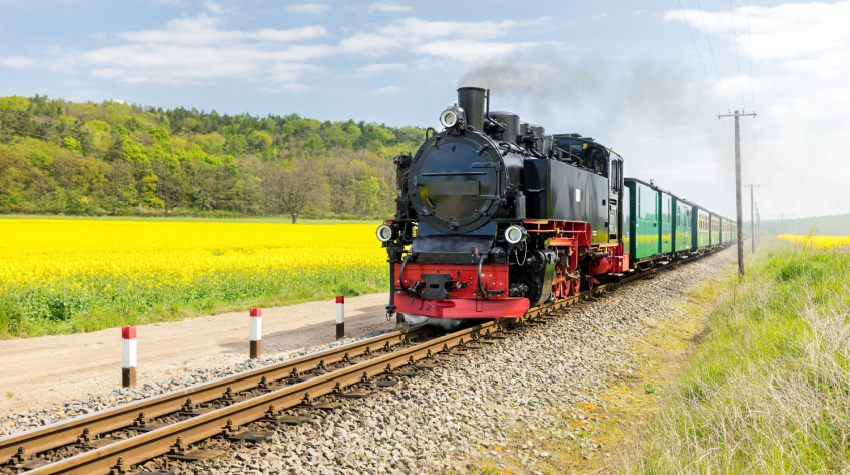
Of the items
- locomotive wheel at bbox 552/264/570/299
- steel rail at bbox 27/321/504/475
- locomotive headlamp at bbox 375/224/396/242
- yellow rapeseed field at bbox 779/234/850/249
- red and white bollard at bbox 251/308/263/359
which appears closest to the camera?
steel rail at bbox 27/321/504/475

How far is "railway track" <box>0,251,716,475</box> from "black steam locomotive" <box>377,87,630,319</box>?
1.07m

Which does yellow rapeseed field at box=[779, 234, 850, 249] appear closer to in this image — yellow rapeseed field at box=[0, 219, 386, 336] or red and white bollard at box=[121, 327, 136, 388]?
yellow rapeseed field at box=[0, 219, 386, 336]

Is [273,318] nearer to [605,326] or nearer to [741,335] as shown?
[605,326]

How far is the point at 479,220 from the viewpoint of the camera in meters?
9.23

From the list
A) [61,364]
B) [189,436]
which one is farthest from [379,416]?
[61,364]

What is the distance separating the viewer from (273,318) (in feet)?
39.1

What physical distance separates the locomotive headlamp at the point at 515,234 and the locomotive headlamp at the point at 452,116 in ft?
6.40

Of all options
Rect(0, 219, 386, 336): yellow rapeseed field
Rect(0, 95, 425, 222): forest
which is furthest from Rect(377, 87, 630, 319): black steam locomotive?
Rect(0, 95, 425, 222): forest

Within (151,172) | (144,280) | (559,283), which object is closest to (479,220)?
(559,283)

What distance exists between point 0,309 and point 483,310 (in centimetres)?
823

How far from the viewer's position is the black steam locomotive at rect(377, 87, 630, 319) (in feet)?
28.9

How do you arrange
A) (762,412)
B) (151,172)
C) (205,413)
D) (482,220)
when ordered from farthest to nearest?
(151,172) < (482,220) < (205,413) < (762,412)

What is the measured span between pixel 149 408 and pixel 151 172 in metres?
61.1

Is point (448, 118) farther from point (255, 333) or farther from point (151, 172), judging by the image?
point (151, 172)
